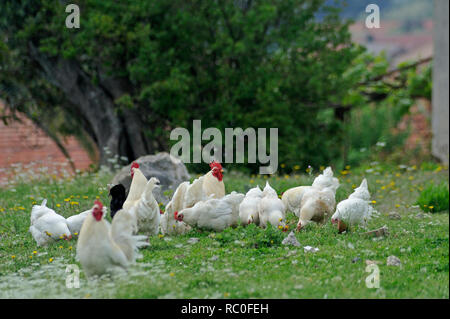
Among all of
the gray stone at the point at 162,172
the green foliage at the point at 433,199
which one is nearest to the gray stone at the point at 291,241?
the green foliage at the point at 433,199

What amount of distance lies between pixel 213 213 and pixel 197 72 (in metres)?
8.39

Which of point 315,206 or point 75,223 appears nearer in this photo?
point 315,206

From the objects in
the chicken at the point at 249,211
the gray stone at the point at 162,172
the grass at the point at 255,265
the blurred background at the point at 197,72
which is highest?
the blurred background at the point at 197,72

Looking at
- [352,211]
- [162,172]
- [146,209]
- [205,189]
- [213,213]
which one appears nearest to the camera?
[146,209]

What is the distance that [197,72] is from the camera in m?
15.5

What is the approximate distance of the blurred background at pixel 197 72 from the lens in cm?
1493

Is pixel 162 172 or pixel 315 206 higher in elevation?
pixel 162 172

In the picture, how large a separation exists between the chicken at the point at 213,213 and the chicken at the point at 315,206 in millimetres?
834

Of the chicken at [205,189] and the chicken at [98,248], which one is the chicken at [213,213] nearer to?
the chicken at [205,189]

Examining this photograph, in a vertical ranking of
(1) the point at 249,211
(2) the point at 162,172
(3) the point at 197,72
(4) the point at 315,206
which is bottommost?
(1) the point at 249,211

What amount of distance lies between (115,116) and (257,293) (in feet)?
37.7

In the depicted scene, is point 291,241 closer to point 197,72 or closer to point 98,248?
point 98,248

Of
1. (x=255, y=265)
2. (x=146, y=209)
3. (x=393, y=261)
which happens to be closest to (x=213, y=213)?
(x=146, y=209)
